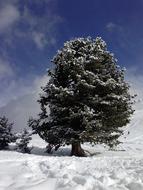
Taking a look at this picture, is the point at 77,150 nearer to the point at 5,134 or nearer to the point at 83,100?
the point at 83,100

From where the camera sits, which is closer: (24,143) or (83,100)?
(83,100)

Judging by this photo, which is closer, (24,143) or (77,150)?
(77,150)

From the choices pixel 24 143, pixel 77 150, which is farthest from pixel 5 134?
pixel 77 150

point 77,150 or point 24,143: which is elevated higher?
point 24,143

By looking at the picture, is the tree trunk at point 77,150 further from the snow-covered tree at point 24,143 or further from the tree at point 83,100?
the snow-covered tree at point 24,143

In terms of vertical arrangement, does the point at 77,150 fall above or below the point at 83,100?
below

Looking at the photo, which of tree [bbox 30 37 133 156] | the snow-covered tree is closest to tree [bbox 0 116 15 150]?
the snow-covered tree

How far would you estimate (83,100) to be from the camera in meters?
27.8

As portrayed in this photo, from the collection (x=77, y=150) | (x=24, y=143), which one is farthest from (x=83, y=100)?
(x=24, y=143)

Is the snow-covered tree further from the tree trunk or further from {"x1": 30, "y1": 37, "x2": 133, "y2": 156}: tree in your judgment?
the tree trunk

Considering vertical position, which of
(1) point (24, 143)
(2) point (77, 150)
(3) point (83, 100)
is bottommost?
(2) point (77, 150)

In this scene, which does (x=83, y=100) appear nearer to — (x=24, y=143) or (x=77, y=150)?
(x=77, y=150)

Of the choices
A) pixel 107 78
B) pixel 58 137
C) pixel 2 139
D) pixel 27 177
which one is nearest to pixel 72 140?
pixel 58 137

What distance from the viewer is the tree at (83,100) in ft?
88.4
